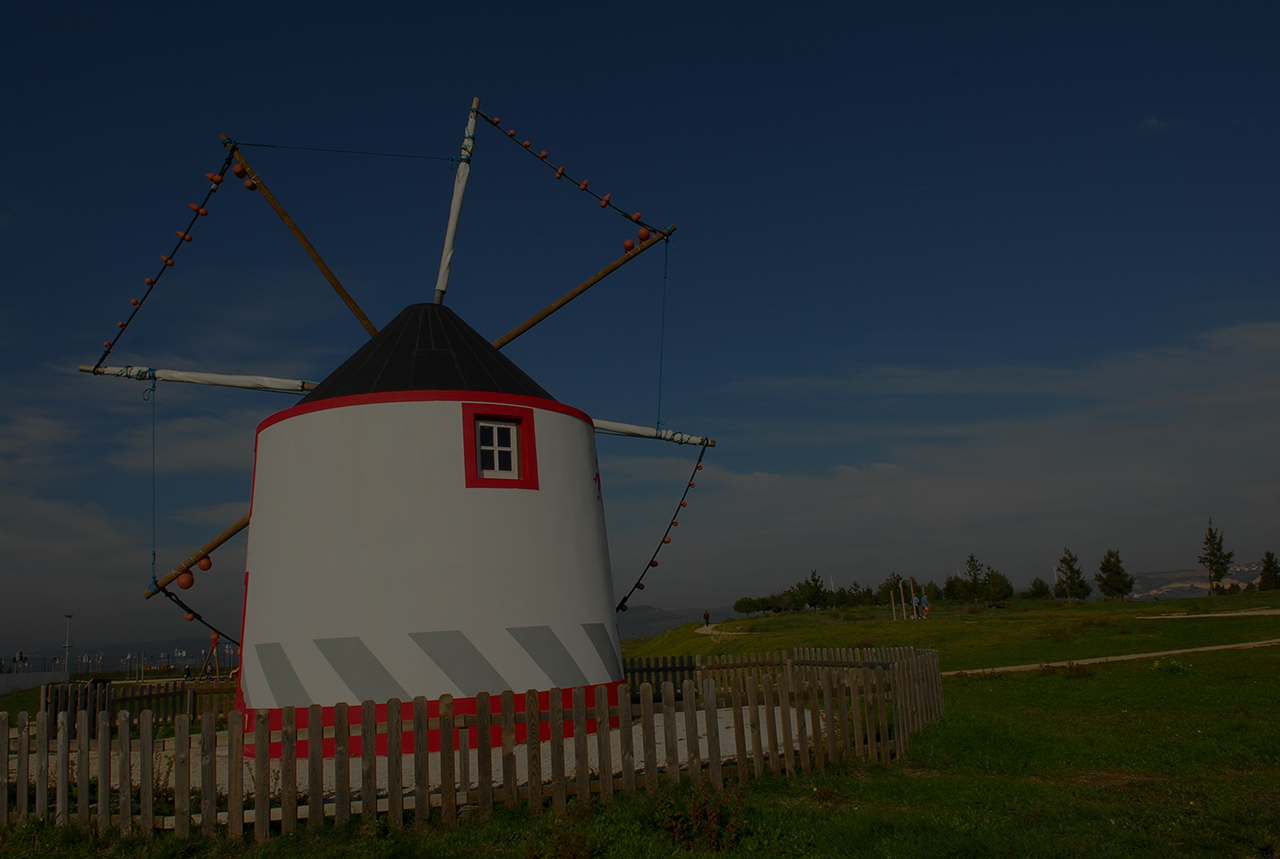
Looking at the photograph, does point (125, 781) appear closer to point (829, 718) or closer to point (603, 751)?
point (603, 751)

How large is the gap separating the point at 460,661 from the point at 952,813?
576 centimetres

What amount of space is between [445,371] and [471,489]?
200 centimetres

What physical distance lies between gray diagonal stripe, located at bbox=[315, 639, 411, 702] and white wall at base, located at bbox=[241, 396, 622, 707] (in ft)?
0.06

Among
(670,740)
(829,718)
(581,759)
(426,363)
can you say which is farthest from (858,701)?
(426,363)

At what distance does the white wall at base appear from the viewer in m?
9.98

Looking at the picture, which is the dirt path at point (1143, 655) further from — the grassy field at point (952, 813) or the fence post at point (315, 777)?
the fence post at point (315, 777)

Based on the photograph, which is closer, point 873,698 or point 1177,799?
point 1177,799

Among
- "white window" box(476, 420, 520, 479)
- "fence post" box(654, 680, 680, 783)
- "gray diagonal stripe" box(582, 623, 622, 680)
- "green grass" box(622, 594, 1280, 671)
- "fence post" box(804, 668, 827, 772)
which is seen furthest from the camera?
"green grass" box(622, 594, 1280, 671)

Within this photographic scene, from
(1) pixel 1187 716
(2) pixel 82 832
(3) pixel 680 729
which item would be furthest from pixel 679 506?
(2) pixel 82 832

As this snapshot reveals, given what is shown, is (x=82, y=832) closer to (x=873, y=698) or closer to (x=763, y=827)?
(x=763, y=827)

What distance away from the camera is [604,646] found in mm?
11461

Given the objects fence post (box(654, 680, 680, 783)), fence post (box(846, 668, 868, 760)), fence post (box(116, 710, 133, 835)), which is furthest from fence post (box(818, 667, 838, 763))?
fence post (box(116, 710, 133, 835))

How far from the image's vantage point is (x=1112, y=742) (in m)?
10.3

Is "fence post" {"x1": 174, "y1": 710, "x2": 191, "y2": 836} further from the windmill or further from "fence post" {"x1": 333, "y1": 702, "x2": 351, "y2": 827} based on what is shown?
the windmill
